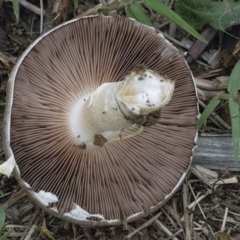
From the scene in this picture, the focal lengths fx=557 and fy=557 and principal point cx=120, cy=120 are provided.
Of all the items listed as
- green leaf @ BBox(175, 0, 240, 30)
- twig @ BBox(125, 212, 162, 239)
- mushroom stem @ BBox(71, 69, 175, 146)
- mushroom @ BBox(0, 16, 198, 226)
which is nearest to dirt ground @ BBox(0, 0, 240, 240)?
twig @ BBox(125, 212, 162, 239)

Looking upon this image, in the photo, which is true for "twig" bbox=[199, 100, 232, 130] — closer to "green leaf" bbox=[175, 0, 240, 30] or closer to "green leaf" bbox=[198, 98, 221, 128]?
"green leaf" bbox=[198, 98, 221, 128]

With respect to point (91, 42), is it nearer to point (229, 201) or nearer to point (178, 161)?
point (178, 161)

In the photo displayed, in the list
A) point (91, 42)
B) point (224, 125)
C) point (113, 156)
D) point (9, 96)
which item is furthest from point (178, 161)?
point (9, 96)

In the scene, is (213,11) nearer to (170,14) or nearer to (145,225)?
(170,14)

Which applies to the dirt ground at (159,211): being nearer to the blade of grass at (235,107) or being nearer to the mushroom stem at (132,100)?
the blade of grass at (235,107)

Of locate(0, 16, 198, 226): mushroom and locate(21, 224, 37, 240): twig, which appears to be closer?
locate(0, 16, 198, 226): mushroom

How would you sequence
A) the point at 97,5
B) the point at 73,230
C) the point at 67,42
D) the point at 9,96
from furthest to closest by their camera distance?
1. the point at 97,5
2. the point at 73,230
3. the point at 67,42
4. the point at 9,96
